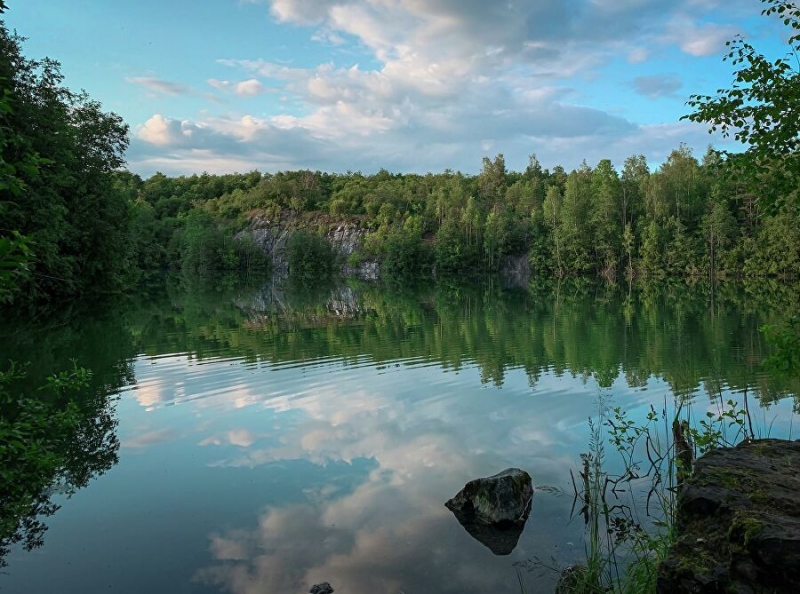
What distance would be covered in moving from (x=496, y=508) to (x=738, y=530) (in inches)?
176

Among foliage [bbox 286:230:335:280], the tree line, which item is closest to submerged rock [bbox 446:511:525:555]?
the tree line

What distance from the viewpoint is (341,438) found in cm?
1230

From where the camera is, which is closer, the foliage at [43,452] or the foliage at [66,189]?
the foliage at [43,452]

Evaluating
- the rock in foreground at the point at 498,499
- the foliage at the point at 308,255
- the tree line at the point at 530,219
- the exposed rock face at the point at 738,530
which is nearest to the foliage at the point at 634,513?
the exposed rock face at the point at 738,530

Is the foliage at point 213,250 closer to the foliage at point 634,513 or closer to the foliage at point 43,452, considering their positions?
the foliage at point 43,452

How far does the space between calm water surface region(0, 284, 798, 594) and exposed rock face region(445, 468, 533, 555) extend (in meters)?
0.20

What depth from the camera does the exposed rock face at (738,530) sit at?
3.53 meters

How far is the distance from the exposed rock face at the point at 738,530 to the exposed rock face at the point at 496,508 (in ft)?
10.7

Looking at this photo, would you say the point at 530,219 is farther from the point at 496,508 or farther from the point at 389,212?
the point at 496,508

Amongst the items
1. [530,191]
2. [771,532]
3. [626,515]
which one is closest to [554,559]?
[626,515]

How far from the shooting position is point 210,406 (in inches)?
593

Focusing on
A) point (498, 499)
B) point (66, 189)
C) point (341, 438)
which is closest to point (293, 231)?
point (66, 189)

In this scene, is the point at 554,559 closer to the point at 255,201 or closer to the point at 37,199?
the point at 37,199

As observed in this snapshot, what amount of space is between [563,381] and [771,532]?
13.7 m
